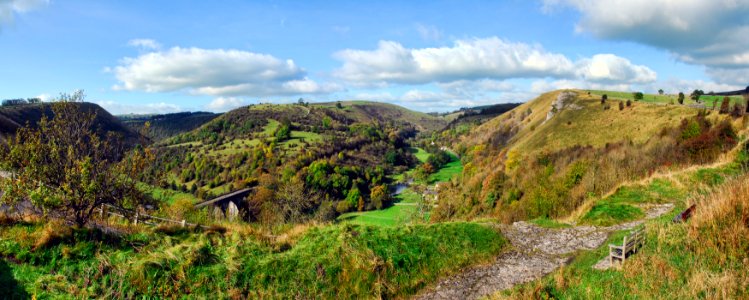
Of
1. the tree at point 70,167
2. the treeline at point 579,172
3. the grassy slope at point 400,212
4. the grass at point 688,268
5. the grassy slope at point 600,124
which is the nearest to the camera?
the grass at point 688,268

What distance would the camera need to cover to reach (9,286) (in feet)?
27.4

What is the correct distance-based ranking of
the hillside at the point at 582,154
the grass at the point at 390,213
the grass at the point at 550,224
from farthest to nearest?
the grass at the point at 390,213 < the hillside at the point at 582,154 < the grass at the point at 550,224

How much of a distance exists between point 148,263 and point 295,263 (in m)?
3.80

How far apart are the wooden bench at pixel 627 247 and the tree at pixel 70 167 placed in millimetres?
14189

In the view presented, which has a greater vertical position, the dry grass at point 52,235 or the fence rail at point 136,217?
the dry grass at point 52,235

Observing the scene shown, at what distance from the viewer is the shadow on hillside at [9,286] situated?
812cm

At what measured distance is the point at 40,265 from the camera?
9078mm

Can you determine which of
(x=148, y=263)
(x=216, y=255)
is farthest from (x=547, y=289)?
(x=148, y=263)

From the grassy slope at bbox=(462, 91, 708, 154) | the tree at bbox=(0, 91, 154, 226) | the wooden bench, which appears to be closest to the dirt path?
the wooden bench

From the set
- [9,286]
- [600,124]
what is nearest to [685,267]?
[9,286]

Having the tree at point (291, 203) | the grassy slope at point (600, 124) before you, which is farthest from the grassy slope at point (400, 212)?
the grassy slope at point (600, 124)

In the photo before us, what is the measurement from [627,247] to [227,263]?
35.1ft

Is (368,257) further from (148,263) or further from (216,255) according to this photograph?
(148,263)

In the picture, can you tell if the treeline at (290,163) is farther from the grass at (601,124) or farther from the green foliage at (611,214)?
the green foliage at (611,214)
